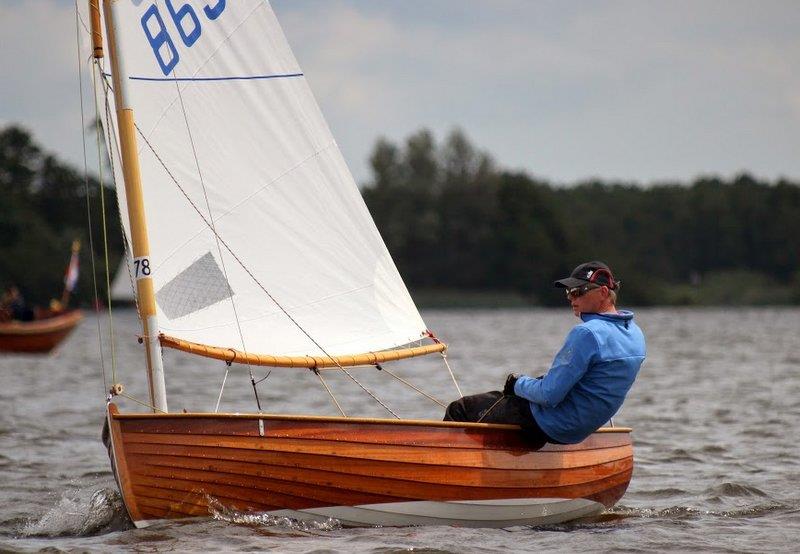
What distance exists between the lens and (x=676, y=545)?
6902 mm

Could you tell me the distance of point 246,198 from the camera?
8008mm

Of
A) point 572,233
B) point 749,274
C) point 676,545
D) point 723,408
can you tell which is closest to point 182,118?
point 676,545

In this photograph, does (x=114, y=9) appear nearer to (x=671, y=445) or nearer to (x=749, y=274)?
(x=671, y=445)

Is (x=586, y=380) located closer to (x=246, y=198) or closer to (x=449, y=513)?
(x=449, y=513)

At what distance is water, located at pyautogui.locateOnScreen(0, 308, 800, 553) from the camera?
270 inches

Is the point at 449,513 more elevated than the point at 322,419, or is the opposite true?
the point at 322,419

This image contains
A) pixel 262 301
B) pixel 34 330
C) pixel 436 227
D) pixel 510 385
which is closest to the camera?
pixel 510 385

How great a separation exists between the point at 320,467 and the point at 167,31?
2950 mm

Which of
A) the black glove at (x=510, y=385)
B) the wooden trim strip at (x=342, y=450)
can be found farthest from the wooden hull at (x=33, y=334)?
the black glove at (x=510, y=385)

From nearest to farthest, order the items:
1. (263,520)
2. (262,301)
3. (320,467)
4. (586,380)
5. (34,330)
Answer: (320,467), (263,520), (586,380), (262,301), (34,330)

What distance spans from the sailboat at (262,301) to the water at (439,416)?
0.21 metres

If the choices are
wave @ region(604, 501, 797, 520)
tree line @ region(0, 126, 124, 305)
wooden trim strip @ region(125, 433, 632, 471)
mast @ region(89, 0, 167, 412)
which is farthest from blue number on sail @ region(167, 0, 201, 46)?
tree line @ region(0, 126, 124, 305)

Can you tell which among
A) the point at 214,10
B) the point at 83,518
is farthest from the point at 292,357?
the point at 214,10

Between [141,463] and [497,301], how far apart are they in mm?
81628
